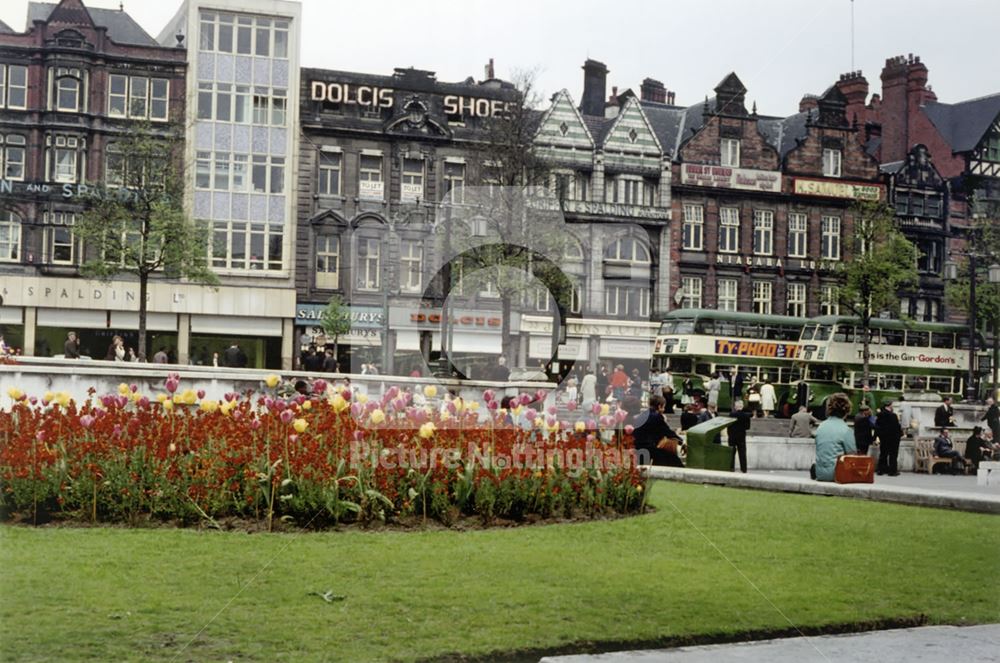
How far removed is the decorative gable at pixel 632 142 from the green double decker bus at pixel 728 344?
811 mm

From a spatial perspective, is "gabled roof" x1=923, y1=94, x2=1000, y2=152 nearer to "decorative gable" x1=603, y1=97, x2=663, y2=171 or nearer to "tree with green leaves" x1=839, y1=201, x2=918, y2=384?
"tree with green leaves" x1=839, y1=201, x2=918, y2=384

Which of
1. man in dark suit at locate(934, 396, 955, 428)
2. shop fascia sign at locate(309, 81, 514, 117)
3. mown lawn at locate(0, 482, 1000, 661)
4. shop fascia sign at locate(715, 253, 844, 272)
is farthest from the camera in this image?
man in dark suit at locate(934, 396, 955, 428)

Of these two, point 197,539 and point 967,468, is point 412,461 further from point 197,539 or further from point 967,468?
point 967,468

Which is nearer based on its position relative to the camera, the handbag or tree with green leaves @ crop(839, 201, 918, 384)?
tree with green leaves @ crop(839, 201, 918, 384)

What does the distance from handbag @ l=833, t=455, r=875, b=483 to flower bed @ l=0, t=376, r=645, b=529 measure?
6.37 feet

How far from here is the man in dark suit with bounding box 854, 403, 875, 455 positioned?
729 cm

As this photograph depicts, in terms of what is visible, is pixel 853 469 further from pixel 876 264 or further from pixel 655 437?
pixel 876 264

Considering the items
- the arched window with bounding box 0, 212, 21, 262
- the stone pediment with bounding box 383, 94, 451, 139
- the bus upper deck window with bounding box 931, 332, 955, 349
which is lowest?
the bus upper deck window with bounding box 931, 332, 955, 349

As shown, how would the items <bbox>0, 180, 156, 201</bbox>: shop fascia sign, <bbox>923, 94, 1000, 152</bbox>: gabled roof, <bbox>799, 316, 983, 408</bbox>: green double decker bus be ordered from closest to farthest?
<bbox>0, 180, 156, 201</bbox>: shop fascia sign → <bbox>799, 316, 983, 408</bbox>: green double decker bus → <bbox>923, 94, 1000, 152</bbox>: gabled roof

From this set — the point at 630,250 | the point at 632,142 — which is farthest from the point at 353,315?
the point at 632,142

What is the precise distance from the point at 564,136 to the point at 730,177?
125 cm

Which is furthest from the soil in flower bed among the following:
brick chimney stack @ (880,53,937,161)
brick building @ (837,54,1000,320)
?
brick chimney stack @ (880,53,937,161)

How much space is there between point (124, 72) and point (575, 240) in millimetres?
2197

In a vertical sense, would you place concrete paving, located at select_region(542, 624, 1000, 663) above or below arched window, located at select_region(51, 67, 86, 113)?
below
